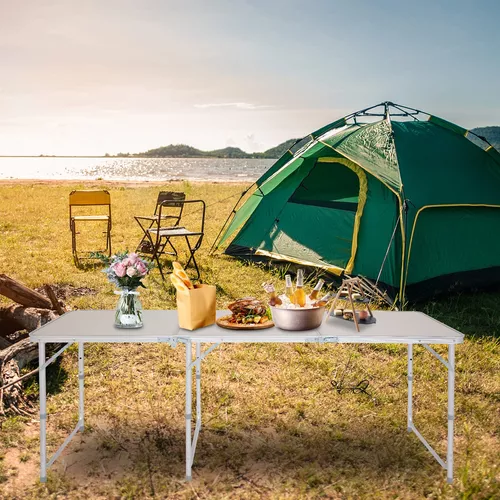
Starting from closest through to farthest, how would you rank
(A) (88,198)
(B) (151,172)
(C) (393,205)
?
(C) (393,205) → (A) (88,198) → (B) (151,172)

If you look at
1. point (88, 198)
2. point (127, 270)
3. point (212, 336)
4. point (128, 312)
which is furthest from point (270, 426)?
point (88, 198)

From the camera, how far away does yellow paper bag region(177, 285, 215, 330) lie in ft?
10.1

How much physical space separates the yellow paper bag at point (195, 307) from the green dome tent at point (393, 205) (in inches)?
125

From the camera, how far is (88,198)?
29.4ft

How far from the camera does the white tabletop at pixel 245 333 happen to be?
300cm

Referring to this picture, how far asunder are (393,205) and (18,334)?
3712mm

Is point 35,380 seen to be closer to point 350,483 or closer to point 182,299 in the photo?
point 182,299

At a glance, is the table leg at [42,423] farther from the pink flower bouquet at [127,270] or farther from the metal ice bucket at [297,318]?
the metal ice bucket at [297,318]

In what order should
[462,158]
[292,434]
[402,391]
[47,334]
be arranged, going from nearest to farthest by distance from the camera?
[47,334] < [292,434] < [402,391] < [462,158]

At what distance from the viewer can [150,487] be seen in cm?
309

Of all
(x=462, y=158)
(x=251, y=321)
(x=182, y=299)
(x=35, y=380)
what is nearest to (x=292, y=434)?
(x=251, y=321)

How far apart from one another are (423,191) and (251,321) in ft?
12.2

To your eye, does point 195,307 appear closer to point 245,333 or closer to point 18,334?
point 245,333

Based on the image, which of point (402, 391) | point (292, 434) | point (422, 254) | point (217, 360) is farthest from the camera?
point (422, 254)
